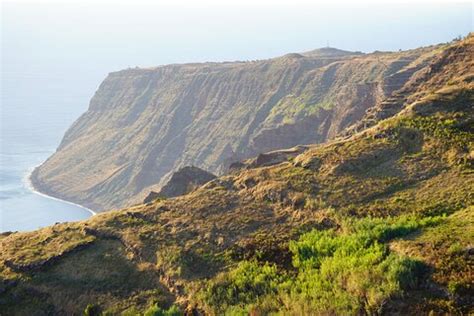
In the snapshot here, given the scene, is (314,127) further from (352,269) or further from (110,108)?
(110,108)

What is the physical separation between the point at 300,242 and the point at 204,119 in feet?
398

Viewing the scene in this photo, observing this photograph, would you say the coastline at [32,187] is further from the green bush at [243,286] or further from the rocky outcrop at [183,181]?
the green bush at [243,286]

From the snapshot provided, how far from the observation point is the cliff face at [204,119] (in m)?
98.1

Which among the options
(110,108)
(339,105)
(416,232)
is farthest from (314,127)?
(110,108)

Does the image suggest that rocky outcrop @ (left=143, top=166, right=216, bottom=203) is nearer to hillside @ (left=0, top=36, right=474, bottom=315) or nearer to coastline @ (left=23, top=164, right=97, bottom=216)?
hillside @ (left=0, top=36, right=474, bottom=315)

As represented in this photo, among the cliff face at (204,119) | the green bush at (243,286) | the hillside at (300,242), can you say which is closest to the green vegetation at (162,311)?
the hillside at (300,242)

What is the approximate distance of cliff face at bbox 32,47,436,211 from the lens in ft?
322

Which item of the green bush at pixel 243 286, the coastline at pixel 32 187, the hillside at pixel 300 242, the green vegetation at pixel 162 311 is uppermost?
the hillside at pixel 300 242

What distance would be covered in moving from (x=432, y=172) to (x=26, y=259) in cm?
1997

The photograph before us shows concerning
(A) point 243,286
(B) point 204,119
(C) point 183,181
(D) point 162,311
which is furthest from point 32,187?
(A) point 243,286

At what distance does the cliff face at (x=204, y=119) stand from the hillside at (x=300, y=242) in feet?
159

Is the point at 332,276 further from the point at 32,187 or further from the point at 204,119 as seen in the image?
the point at 32,187

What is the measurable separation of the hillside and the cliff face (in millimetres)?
48397

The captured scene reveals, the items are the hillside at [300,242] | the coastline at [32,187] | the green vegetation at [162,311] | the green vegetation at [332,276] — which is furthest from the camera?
the coastline at [32,187]
